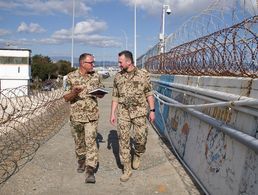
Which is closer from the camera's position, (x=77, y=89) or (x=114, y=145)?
(x=77, y=89)

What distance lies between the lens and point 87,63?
6.92m

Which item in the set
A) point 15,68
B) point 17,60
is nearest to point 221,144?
point 15,68

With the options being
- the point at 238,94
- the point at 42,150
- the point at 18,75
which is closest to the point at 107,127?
the point at 42,150

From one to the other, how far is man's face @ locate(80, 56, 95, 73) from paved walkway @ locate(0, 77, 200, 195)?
1634mm

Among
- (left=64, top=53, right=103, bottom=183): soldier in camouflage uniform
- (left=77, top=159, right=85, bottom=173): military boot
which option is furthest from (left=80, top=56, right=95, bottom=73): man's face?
(left=77, top=159, right=85, bottom=173): military boot

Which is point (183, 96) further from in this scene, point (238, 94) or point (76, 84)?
point (238, 94)

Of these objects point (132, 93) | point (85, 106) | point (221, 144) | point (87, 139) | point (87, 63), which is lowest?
point (87, 139)

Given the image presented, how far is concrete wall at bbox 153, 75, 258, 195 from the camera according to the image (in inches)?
184

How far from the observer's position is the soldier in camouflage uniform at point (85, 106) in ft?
22.4

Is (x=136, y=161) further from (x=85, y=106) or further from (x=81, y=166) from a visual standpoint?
(x=85, y=106)

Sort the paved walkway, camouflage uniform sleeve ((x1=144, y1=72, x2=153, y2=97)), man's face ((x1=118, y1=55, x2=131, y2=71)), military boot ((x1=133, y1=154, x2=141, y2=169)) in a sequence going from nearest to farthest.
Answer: the paved walkway
man's face ((x1=118, y1=55, x2=131, y2=71))
camouflage uniform sleeve ((x1=144, y1=72, x2=153, y2=97))
military boot ((x1=133, y1=154, x2=141, y2=169))

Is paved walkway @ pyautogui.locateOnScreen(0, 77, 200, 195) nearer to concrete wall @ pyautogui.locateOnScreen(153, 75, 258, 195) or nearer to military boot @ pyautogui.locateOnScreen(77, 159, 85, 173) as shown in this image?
military boot @ pyautogui.locateOnScreen(77, 159, 85, 173)

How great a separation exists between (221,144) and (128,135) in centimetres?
175

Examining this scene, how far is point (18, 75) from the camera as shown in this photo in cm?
4266
